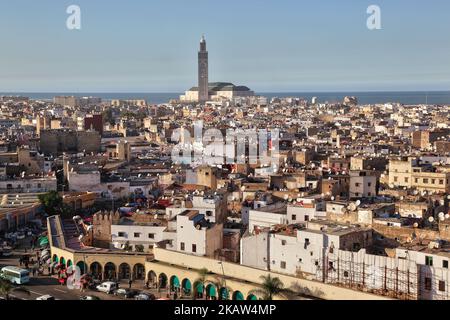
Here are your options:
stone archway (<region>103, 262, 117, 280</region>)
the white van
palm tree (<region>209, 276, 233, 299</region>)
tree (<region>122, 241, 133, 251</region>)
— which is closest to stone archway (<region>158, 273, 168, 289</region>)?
the white van

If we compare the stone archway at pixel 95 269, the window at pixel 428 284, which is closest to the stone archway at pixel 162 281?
the stone archway at pixel 95 269

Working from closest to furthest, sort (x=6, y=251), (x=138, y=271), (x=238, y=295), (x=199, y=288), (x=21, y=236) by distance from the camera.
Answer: (x=238, y=295), (x=199, y=288), (x=138, y=271), (x=6, y=251), (x=21, y=236)

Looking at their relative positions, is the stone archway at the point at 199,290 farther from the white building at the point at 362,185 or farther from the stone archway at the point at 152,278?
the white building at the point at 362,185

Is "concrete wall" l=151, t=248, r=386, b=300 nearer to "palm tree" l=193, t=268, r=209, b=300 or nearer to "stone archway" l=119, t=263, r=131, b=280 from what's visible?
"palm tree" l=193, t=268, r=209, b=300

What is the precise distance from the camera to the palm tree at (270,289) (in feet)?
35.1

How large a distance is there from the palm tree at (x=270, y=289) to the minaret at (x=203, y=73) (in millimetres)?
82893

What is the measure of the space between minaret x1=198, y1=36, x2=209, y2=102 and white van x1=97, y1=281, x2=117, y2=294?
81.3 metres

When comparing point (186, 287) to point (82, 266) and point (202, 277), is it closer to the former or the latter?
point (202, 277)

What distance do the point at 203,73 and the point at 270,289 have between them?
89236mm

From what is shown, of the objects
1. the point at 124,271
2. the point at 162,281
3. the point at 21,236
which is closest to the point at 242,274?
the point at 162,281

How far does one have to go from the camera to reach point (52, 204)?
19172mm

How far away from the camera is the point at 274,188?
62.6 ft
